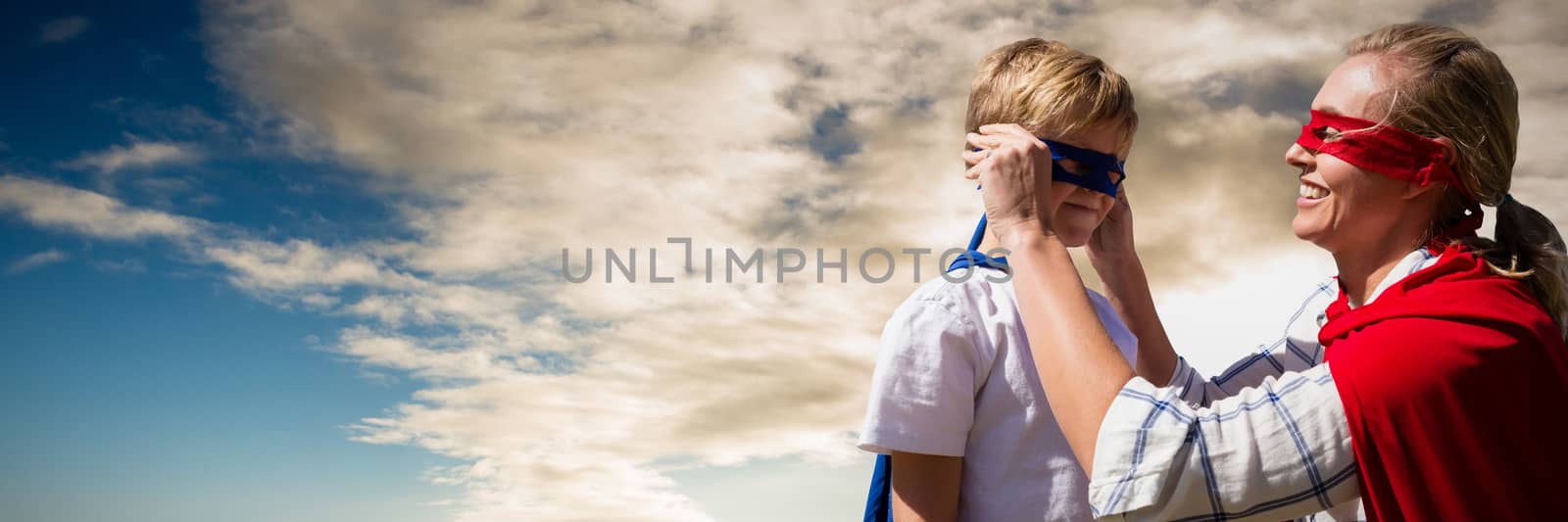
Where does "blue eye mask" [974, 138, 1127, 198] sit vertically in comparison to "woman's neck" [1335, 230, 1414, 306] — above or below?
above

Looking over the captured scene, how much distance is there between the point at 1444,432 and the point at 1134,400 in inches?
28.1

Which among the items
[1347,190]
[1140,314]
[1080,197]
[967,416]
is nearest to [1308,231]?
[1347,190]

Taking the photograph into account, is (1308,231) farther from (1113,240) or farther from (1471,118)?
(1113,240)

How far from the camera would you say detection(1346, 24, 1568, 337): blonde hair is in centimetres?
295

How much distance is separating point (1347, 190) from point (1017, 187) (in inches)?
44.7

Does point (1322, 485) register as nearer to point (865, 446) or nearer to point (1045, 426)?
point (1045, 426)

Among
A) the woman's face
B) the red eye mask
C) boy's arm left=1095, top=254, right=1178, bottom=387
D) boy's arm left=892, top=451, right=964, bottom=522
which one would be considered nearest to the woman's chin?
the woman's face

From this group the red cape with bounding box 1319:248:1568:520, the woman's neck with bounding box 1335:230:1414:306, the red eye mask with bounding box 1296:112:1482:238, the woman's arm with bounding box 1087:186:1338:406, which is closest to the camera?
the red cape with bounding box 1319:248:1568:520

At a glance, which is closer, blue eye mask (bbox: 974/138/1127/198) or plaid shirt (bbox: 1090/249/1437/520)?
plaid shirt (bbox: 1090/249/1437/520)

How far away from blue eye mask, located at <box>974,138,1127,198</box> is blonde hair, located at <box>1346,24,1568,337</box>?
824 millimetres

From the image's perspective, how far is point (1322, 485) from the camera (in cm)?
245

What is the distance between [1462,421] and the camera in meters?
2.37

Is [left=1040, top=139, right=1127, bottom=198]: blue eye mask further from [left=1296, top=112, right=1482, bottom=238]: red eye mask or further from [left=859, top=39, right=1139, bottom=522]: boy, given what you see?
[left=1296, top=112, right=1482, bottom=238]: red eye mask

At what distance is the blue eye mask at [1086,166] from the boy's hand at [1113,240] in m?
0.66
